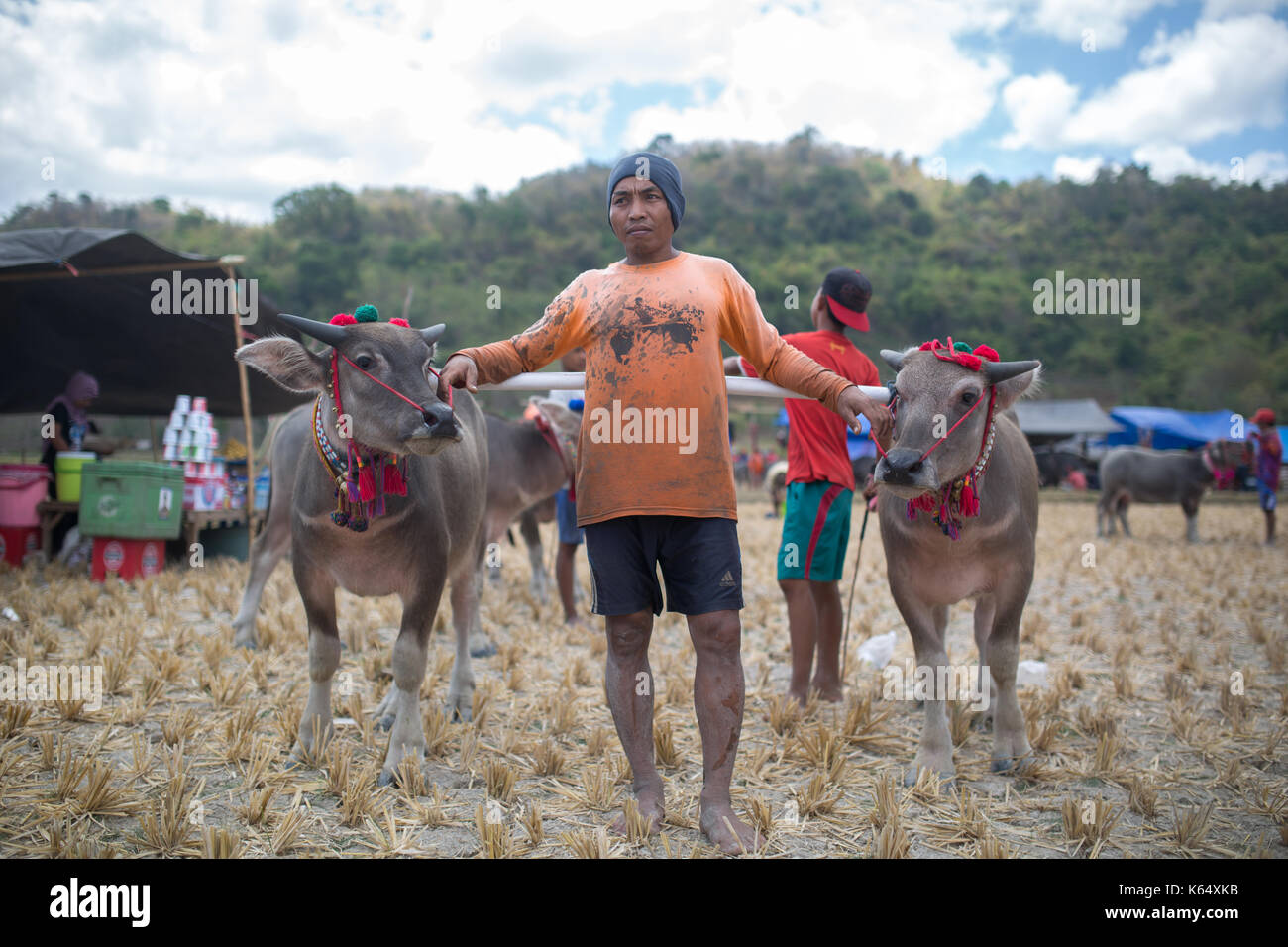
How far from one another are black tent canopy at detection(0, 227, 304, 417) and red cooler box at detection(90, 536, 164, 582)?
2.54 m

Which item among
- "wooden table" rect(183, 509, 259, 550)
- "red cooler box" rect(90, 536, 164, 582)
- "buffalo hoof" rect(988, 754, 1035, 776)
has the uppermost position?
"wooden table" rect(183, 509, 259, 550)

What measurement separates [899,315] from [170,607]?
2372 inches

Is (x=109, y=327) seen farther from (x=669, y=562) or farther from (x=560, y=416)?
(x=669, y=562)

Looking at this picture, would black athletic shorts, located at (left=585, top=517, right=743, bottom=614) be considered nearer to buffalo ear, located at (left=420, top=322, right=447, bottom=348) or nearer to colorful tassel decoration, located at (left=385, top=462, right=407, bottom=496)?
colorful tassel decoration, located at (left=385, top=462, right=407, bottom=496)

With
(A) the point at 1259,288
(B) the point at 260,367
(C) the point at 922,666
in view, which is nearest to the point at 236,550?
(B) the point at 260,367

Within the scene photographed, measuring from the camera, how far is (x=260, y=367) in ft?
11.6

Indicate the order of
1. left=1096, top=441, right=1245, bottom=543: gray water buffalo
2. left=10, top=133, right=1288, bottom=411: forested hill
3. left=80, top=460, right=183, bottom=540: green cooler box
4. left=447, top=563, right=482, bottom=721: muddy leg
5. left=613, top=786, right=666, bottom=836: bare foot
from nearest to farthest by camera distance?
1. left=613, top=786, right=666, bottom=836: bare foot
2. left=447, top=563, right=482, bottom=721: muddy leg
3. left=80, top=460, right=183, bottom=540: green cooler box
4. left=1096, top=441, right=1245, bottom=543: gray water buffalo
5. left=10, top=133, right=1288, bottom=411: forested hill

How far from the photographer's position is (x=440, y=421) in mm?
3121

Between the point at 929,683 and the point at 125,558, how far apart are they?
7786mm

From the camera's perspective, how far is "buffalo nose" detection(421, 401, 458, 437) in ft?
10.2

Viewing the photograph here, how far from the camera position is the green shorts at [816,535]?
457cm

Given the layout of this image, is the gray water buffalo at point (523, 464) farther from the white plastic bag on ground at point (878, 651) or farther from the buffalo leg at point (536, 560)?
the white plastic bag on ground at point (878, 651)

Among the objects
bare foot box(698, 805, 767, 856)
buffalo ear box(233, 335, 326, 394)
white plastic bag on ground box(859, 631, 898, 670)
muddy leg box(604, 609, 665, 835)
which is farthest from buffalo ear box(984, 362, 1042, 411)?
buffalo ear box(233, 335, 326, 394)

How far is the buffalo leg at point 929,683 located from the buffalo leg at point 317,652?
8.75ft
